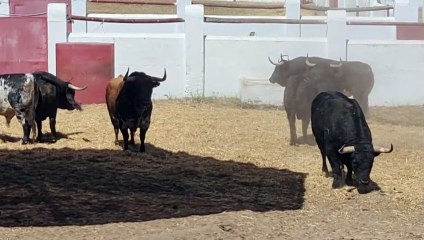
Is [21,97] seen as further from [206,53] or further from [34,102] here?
[206,53]

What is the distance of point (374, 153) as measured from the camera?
1134 cm

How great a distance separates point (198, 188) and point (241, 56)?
9549 millimetres

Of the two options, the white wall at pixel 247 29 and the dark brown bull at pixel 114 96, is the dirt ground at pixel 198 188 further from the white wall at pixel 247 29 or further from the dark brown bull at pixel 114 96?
the white wall at pixel 247 29

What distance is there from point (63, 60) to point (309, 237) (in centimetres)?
1183

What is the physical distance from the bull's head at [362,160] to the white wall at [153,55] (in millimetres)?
9808

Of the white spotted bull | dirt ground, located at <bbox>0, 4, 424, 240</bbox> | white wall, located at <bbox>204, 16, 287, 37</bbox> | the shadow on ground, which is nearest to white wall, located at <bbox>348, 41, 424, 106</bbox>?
dirt ground, located at <bbox>0, 4, 424, 240</bbox>

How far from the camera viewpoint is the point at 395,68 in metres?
20.2

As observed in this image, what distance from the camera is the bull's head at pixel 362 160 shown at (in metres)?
11.2

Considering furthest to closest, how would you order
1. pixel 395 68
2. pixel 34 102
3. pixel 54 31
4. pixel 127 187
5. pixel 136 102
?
pixel 54 31
pixel 395 68
pixel 34 102
pixel 136 102
pixel 127 187

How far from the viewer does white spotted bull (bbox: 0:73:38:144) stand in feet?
48.4

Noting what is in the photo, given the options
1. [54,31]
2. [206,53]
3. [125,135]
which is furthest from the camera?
[54,31]

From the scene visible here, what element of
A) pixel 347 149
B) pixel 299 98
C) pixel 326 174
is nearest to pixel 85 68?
pixel 299 98

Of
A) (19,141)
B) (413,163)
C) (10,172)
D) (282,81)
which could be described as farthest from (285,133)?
(10,172)

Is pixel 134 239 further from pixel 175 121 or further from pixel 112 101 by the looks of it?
pixel 175 121
